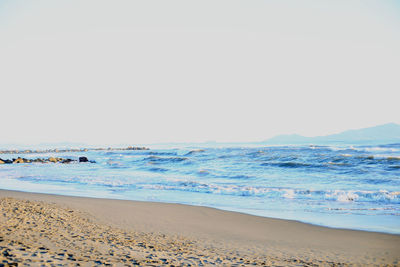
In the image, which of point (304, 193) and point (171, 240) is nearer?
point (171, 240)

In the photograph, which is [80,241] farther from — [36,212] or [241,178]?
[241,178]

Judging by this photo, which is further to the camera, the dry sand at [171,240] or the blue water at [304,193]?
the blue water at [304,193]

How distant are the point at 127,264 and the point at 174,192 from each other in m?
9.05

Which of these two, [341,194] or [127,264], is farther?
[341,194]

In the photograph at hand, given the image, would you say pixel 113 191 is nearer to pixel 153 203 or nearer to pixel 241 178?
pixel 153 203

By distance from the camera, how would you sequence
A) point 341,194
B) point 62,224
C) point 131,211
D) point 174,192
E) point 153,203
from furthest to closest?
point 174,192
point 341,194
point 153,203
point 131,211
point 62,224

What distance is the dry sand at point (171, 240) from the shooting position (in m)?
4.63

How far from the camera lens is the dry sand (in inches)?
182

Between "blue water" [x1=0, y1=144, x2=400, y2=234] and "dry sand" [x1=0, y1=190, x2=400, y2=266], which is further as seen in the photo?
"blue water" [x1=0, y1=144, x2=400, y2=234]

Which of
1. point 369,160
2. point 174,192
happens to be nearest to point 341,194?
point 174,192

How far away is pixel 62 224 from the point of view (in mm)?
Answer: 6676

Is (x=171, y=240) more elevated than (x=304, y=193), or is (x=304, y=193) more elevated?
(x=171, y=240)

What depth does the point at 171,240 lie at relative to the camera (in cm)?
604

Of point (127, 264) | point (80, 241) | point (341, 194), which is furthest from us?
point (341, 194)
